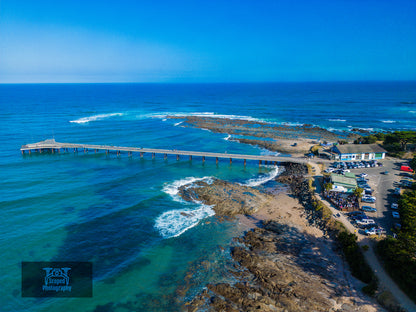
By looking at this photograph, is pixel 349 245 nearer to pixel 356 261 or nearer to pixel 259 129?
pixel 356 261

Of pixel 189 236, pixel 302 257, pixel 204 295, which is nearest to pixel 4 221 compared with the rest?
pixel 189 236

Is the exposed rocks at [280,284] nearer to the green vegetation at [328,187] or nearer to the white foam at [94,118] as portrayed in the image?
the green vegetation at [328,187]

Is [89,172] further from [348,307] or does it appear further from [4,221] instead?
[348,307]

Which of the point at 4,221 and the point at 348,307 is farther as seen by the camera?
the point at 4,221

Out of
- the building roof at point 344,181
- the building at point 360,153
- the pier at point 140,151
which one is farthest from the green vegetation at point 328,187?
the building at point 360,153

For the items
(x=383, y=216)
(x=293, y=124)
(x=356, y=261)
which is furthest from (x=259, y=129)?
(x=356, y=261)

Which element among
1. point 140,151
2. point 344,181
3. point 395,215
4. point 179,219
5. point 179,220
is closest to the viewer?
point 395,215
